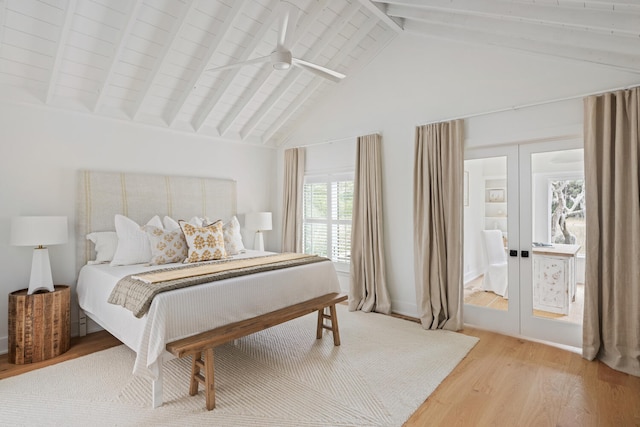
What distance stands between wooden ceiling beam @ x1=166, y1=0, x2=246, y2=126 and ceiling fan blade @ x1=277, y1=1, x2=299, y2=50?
1.87 ft

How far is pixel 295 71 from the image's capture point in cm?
421

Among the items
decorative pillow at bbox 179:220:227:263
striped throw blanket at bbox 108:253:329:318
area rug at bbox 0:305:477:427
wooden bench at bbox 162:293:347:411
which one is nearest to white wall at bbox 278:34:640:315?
area rug at bbox 0:305:477:427

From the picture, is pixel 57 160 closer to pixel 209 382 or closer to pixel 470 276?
pixel 209 382

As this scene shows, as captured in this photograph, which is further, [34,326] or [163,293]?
[34,326]

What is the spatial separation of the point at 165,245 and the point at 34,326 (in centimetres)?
123

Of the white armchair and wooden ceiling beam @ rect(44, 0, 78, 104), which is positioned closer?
wooden ceiling beam @ rect(44, 0, 78, 104)

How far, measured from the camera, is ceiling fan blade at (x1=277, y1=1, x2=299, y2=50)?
2.65 meters

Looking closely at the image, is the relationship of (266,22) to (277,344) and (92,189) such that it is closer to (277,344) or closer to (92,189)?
(92,189)

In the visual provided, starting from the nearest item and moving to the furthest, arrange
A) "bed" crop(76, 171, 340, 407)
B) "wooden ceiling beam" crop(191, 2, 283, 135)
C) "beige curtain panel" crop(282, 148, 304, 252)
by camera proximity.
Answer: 1. "bed" crop(76, 171, 340, 407)
2. "wooden ceiling beam" crop(191, 2, 283, 135)
3. "beige curtain panel" crop(282, 148, 304, 252)

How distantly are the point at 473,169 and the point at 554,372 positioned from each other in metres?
2.04

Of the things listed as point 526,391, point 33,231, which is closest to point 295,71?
point 33,231

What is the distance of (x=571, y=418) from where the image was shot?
216cm

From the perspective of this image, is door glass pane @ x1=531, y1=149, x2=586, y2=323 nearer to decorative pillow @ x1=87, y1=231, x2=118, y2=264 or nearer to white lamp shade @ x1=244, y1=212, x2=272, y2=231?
white lamp shade @ x1=244, y1=212, x2=272, y2=231

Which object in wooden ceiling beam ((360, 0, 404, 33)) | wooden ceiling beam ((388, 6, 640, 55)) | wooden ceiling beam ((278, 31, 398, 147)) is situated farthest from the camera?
wooden ceiling beam ((278, 31, 398, 147))
